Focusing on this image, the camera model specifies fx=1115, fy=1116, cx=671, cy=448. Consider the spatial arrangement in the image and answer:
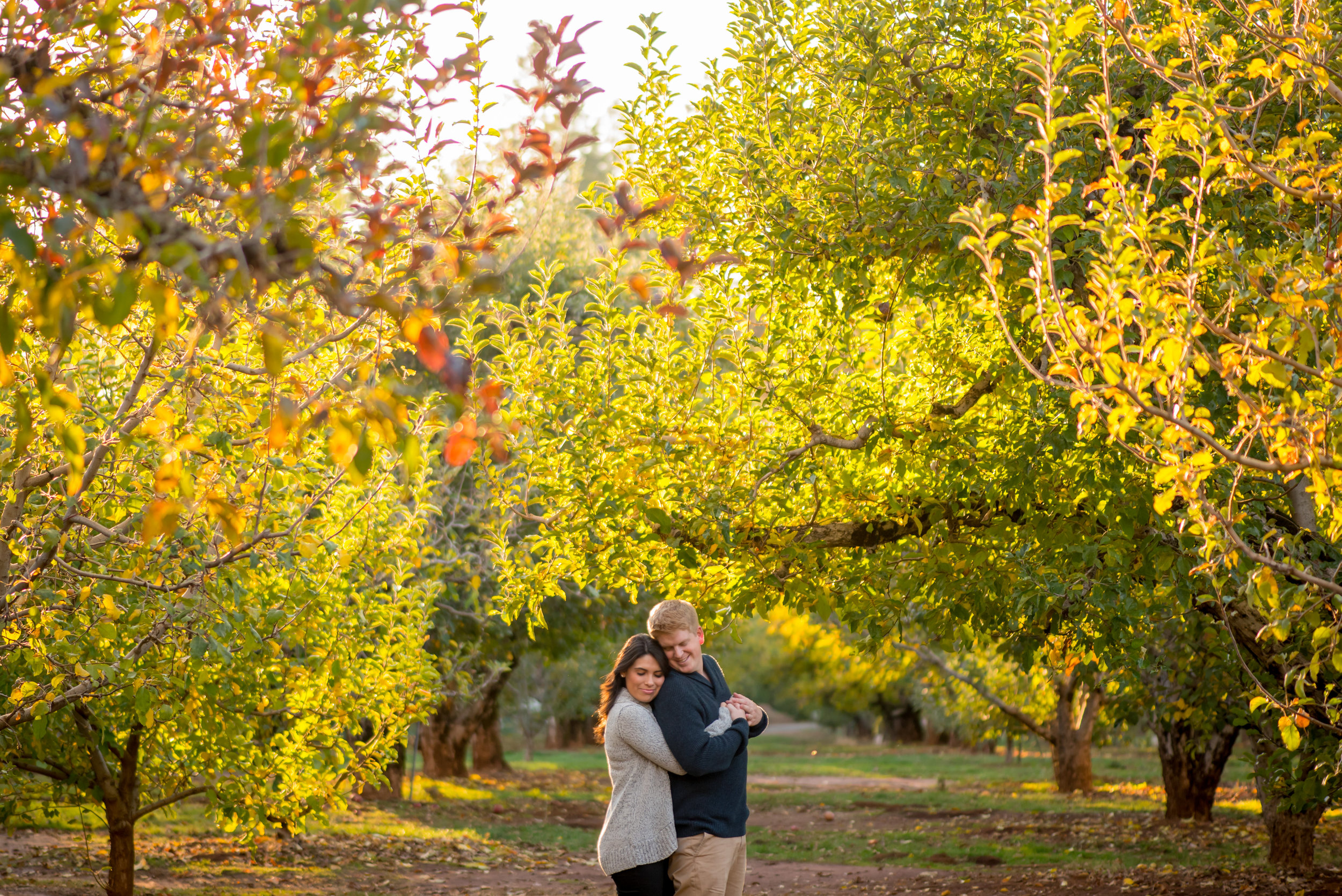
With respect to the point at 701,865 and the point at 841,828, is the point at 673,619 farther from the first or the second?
the point at 841,828

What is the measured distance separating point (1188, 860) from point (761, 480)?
26.5 ft

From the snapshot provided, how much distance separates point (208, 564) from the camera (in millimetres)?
4121

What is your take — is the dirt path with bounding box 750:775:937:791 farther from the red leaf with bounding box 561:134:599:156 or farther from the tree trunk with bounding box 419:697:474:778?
the red leaf with bounding box 561:134:599:156

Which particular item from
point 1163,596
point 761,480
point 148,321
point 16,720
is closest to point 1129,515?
point 1163,596

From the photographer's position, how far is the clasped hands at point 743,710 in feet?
15.0

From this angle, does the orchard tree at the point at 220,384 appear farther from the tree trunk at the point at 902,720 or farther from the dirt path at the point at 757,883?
the tree trunk at the point at 902,720

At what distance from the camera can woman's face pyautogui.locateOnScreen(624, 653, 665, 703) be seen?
4.46 m

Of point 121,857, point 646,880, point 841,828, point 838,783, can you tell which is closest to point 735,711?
point 646,880

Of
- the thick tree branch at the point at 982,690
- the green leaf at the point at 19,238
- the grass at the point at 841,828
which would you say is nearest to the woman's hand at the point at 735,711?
the green leaf at the point at 19,238

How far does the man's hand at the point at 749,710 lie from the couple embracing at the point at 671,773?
2.0 inches

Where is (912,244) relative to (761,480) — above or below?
above

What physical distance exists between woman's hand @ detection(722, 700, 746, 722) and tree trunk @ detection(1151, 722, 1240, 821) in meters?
11.4

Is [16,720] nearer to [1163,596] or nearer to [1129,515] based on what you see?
[1129,515]

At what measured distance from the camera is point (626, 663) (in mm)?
4488
